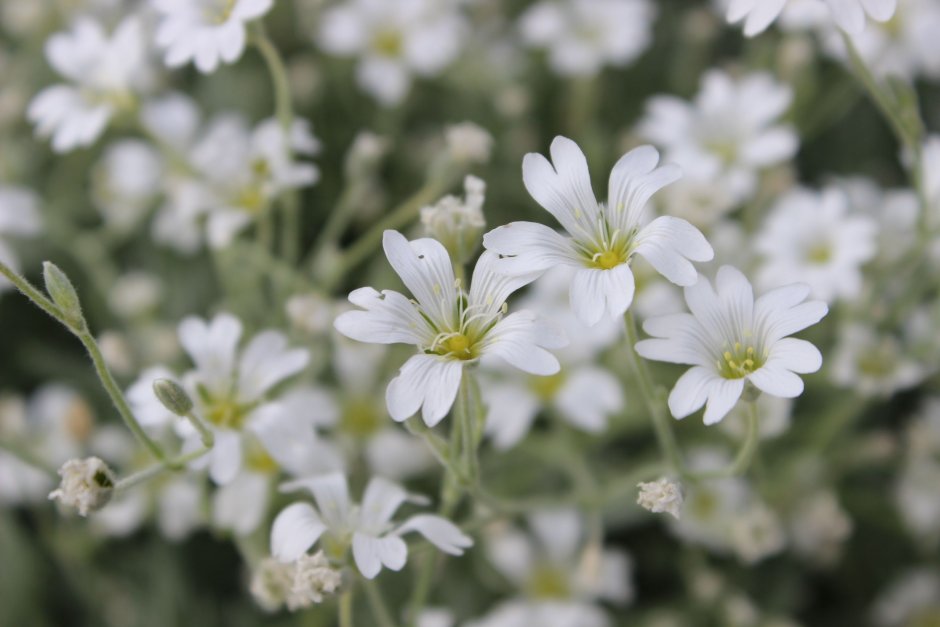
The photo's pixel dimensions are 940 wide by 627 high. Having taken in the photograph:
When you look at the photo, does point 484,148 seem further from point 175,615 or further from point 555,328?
point 175,615

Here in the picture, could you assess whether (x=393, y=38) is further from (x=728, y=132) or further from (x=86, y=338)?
(x=86, y=338)

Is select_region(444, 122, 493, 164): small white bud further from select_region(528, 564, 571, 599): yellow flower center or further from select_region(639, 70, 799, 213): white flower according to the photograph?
select_region(528, 564, 571, 599): yellow flower center

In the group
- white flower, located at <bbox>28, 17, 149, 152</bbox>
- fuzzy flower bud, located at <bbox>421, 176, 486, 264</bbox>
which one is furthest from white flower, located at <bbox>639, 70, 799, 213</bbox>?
white flower, located at <bbox>28, 17, 149, 152</bbox>

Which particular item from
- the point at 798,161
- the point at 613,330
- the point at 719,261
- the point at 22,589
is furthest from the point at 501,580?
Result: the point at 798,161

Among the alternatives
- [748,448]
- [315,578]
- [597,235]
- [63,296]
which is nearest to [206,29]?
[63,296]


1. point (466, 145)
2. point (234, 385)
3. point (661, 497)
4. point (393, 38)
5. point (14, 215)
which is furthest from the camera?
point (393, 38)

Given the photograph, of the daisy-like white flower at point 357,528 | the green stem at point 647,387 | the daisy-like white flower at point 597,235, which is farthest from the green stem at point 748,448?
the daisy-like white flower at point 357,528
